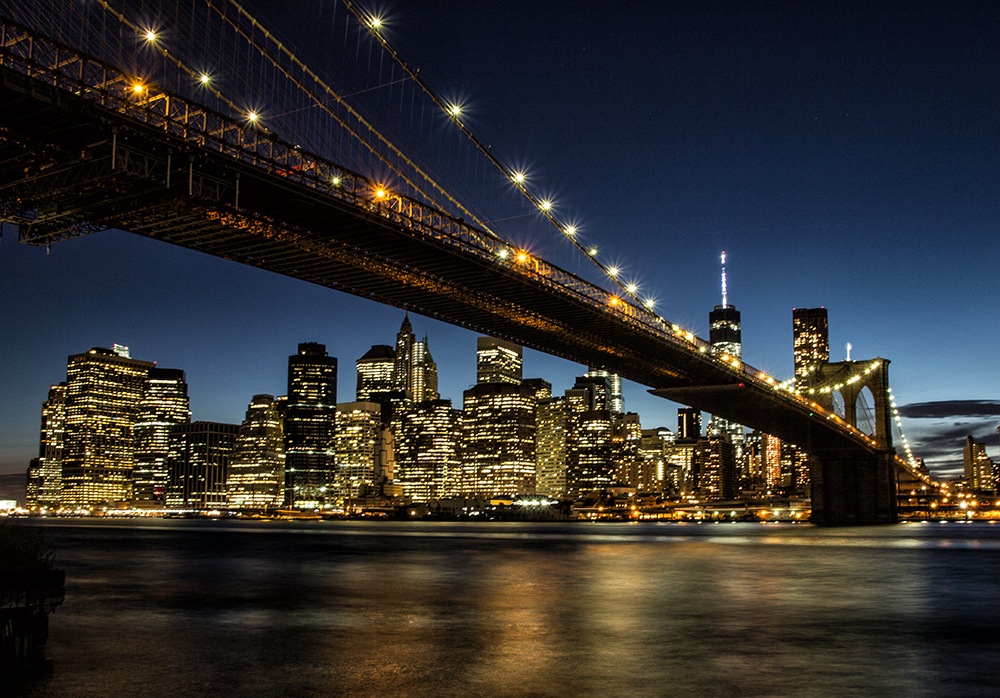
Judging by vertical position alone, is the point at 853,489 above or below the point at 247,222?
below

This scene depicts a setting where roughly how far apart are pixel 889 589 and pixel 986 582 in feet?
16.5

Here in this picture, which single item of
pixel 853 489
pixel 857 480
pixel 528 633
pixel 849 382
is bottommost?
pixel 528 633

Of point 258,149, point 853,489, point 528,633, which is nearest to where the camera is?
point 528,633

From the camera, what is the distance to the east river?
11.2 meters

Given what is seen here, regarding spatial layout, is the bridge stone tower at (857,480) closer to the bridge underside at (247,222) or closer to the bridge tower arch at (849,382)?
the bridge tower arch at (849,382)

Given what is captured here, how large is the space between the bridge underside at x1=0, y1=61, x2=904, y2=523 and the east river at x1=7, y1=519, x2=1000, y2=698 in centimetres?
1293

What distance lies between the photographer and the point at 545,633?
15414 mm

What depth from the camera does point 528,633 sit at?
15492 millimetres

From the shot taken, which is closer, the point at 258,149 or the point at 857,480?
the point at 258,149

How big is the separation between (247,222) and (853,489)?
7496 cm

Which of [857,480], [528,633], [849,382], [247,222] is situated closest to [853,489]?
[857,480]

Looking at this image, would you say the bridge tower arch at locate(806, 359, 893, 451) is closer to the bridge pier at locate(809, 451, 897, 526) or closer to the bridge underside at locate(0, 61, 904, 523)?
the bridge pier at locate(809, 451, 897, 526)

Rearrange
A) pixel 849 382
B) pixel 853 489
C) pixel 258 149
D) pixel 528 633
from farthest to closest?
pixel 849 382 → pixel 853 489 → pixel 258 149 → pixel 528 633

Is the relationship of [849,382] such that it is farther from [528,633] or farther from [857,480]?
[528,633]
